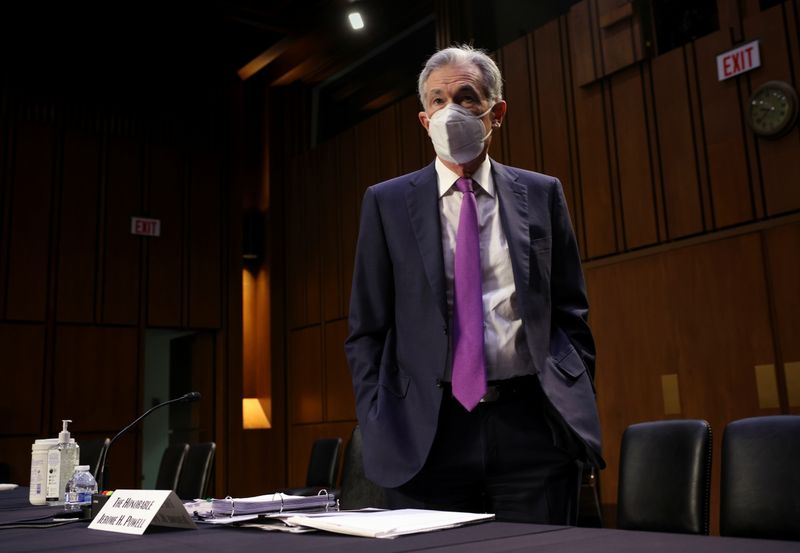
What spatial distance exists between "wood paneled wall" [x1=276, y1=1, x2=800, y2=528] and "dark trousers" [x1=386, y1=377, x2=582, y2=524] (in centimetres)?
338

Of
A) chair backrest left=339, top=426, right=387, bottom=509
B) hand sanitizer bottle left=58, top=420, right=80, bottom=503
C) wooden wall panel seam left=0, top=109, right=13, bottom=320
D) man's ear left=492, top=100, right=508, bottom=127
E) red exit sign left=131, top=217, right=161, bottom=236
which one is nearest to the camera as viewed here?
man's ear left=492, top=100, right=508, bottom=127

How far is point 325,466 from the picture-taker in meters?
5.46

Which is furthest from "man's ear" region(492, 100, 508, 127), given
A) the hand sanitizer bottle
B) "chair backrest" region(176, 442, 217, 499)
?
"chair backrest" region(176, 442, 217, 499)

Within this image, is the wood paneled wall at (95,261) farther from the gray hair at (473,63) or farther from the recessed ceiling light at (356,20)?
the gray hair at (473,63)

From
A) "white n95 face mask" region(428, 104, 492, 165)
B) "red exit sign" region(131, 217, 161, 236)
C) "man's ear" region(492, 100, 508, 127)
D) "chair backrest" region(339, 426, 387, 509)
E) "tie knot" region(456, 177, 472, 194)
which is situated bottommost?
"chair backrest" region(339, 426, 387, 509)

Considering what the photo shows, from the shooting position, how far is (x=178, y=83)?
8500mm


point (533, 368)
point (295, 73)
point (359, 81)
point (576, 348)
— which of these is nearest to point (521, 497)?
point (533, 368)

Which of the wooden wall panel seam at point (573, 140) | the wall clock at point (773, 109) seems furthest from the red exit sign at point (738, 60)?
the wooden wall panel seam at point (573, 140)

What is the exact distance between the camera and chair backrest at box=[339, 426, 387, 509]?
204 cm

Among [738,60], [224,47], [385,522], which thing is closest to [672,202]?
[738,60]

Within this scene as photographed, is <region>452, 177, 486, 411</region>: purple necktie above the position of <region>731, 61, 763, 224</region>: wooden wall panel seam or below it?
below

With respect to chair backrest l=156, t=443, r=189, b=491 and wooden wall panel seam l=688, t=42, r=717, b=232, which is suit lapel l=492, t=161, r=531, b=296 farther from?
wooden wall panel seam l=688, t=42, r=717, b=232

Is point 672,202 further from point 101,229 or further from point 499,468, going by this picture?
point 101,229

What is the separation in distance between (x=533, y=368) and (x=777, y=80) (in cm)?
375
